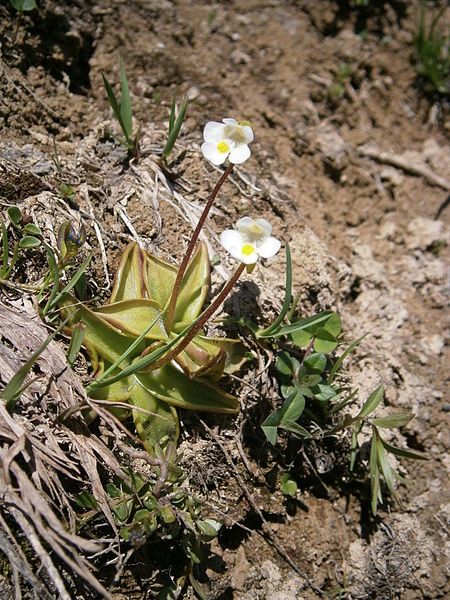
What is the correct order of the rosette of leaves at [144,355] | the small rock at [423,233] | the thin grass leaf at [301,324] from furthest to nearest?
the small rock at [423,233]
the thin grass leaf at [301,324]
the rosette of leaves at [144,355]

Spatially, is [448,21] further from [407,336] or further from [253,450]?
[253,450]

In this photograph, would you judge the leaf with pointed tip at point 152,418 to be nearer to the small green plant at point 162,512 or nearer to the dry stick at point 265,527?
the small green plant at point 162,512

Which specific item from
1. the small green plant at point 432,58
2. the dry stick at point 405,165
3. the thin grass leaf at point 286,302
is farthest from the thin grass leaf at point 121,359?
the small green plant at point 432,58

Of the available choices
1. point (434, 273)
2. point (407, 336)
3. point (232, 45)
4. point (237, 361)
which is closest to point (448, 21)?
point (232, 45)

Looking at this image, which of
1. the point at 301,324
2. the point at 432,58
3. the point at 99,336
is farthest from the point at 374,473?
the point at 432,58

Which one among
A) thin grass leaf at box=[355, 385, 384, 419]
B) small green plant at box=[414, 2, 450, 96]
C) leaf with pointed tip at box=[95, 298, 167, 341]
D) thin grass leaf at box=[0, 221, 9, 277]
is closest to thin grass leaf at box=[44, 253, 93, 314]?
leaf with pointed tip at box=[95, 298, 167, 341]

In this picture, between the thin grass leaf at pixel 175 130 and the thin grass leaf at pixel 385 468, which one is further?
the thin grass leaf at pixel 175 130
